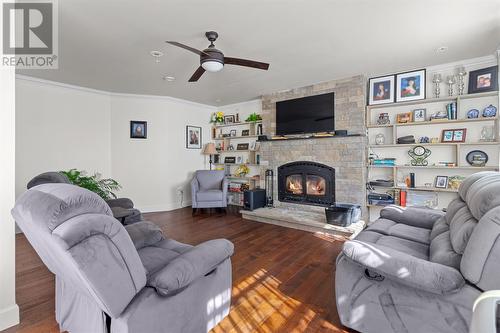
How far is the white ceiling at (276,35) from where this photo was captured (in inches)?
86.0

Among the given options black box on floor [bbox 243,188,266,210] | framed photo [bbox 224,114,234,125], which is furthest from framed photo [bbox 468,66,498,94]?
framed photo [bbox 224,114,234,125]

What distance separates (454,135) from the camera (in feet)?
11.4

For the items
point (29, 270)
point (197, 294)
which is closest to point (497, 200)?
point (197, 294)

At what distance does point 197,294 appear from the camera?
1422 mm

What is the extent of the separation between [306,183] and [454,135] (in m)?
2.35

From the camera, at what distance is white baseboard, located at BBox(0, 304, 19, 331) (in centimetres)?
161

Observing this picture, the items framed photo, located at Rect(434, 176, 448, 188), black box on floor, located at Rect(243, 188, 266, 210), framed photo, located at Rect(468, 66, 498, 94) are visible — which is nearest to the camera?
framed photo, located at Rect(468, 66, 498, 94)

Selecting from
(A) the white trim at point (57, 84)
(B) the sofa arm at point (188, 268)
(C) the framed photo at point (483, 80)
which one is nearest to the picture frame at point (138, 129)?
(A) the white trim at point (57, 84)

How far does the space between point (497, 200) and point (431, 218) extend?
4.14 ft

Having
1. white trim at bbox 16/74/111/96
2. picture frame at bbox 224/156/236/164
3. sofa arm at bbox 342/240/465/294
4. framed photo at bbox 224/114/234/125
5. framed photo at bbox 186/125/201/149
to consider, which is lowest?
sofa arm at bbox 342/240/465/294

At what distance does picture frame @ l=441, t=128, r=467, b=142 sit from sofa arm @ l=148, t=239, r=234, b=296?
3.75 metres

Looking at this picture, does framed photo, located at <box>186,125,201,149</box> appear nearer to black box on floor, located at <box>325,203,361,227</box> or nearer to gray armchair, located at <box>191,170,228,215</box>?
gray armchair, located at <box>191,170,228,215</box>

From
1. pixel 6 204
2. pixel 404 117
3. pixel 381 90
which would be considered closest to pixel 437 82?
pixel 404 117
